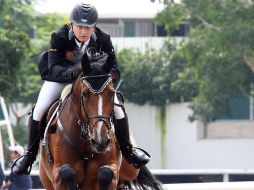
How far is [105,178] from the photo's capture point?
1070cm

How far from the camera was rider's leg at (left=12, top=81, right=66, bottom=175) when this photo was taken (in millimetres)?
11742

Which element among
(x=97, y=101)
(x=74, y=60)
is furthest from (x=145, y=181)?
(x=97, y=101)

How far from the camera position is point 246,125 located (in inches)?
1981

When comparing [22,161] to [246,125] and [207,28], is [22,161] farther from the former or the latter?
[246,125]

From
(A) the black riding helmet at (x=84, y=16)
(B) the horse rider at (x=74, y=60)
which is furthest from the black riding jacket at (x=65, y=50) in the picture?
(A) the black riding helmet at (x=84, y=16)

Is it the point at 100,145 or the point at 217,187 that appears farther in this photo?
the point at 217,187

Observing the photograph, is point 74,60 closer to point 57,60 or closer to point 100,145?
point 57,60

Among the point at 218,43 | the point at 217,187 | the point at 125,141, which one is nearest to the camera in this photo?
the point at 125,141

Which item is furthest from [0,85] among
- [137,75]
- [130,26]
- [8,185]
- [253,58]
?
[130,26]

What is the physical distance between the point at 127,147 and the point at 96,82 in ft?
5.04

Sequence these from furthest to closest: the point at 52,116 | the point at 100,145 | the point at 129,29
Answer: the point at 129,29
the point at 52,116
the point at 100,145

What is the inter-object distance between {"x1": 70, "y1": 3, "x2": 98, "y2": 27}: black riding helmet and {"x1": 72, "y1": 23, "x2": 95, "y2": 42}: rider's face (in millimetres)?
69

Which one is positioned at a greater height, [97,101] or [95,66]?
[95,66]

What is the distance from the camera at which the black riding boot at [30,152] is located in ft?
39.2
